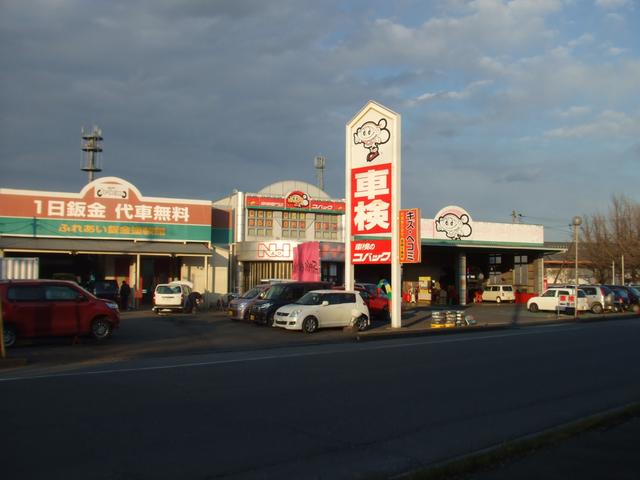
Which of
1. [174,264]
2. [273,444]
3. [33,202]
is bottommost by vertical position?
[273,444]

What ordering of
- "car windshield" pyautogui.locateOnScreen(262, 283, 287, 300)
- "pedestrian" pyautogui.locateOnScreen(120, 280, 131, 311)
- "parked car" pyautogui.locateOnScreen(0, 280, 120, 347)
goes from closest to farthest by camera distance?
"parked car" pyautogui.locateOnScreen(0, 280, 120, 347)
"car windshield" pyautogui.locateOnScreen(262, 283, 287, 300)
"pedestrian" pyautogui.locateOnScreen(120, 280, 131, 311)

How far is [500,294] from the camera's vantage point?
52281 millimetres

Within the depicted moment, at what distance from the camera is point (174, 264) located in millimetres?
41438

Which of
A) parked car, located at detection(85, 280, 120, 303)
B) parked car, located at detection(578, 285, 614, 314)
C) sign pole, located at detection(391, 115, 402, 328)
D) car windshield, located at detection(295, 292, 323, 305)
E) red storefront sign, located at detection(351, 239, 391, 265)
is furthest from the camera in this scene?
parked car, located at detection(578, 285, 614, 314)

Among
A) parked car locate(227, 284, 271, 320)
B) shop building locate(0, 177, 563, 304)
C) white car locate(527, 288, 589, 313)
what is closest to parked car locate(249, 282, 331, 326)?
parked car locate(227, 284, 271, 320)

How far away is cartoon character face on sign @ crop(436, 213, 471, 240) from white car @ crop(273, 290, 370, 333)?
22828 mm

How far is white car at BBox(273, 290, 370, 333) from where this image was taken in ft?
74.5

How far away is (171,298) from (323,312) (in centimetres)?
1175

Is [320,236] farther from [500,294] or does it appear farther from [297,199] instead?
[500,294]

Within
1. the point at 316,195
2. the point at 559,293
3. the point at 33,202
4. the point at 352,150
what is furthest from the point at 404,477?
the point at 316,195

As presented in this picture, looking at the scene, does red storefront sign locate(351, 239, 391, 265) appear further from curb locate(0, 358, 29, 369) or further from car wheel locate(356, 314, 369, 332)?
curb locate(0, 358, 29, 369)

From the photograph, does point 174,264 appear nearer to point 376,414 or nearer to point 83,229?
point 83,229

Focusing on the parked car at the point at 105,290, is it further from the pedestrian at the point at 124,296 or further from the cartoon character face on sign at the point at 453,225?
the cartoon character face on sign at the point at 453,225

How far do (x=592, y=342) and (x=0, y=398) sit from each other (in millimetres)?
16546
